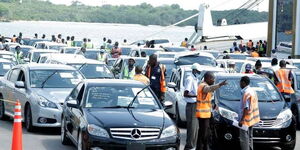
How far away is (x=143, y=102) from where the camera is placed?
14695 millimetres

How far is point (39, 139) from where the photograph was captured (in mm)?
16875

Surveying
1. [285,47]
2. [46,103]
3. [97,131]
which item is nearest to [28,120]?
[46,103]

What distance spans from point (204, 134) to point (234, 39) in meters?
53.5

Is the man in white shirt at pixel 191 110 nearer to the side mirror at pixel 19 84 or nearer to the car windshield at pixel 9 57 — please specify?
the side mirror at pixel 19 84

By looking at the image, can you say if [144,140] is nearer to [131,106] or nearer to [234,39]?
[131,106]

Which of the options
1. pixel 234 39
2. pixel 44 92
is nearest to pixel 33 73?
pixel 44 92

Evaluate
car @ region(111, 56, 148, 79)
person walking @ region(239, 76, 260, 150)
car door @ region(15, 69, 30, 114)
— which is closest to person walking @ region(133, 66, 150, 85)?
car door @ region(15, 69, 30, 114)

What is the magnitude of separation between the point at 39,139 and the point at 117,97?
2911mm

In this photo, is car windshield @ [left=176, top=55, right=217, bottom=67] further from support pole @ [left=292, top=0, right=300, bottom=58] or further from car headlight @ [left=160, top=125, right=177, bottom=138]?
support pole @ [left=292, top=0, right=300, bottom=58]

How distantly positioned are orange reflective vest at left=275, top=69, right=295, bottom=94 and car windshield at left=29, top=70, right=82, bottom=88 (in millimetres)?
5062

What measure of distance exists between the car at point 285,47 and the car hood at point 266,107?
29.1 meters

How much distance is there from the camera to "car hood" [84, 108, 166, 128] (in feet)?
44.1

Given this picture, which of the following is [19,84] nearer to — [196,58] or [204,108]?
[204,108]

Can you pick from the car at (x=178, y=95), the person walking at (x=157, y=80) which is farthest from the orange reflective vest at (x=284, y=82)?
the person walking at (x=157, y=80)
